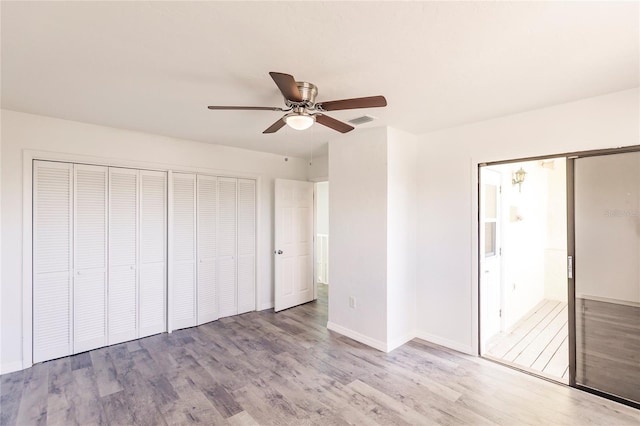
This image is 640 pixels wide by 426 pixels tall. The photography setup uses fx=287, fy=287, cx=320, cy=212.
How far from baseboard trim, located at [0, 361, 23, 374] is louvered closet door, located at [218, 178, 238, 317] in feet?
6.65

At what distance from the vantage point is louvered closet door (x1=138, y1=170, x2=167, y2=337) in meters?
3.57

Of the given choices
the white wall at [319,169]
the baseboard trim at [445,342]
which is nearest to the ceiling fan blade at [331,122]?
the white wall at [319,169]

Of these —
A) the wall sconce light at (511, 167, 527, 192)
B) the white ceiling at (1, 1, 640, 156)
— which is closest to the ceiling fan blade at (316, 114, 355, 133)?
the white ceiling at (1, 1, 640, 156)

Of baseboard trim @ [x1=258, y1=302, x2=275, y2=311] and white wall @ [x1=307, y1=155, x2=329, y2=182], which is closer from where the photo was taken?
baseboard trim @ [x1=258, y1=302, x2=275, y2=311]

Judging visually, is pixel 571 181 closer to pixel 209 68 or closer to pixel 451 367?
pixel 451 367

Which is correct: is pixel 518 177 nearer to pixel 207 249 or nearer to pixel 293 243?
pixel 293 243

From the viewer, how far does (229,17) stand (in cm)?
146

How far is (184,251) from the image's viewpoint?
3.87 meters

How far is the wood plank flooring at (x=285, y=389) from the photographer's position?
2158 mm

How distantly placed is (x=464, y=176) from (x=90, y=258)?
428 centimetres

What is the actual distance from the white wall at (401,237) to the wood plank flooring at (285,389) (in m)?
0.29

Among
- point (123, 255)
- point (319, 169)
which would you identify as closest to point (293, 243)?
point (319, 169)

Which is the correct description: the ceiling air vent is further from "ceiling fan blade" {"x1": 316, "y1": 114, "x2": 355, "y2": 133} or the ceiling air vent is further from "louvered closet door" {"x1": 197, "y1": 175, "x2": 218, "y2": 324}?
"louvered closet door" {"x1": 197, "y1": 175, "x2": 218, "y2": 324}

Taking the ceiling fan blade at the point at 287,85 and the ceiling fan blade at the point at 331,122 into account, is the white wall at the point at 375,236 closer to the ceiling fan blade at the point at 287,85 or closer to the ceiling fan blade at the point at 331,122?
the ceiling fan blade at the point at 331,122
